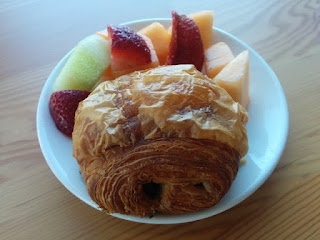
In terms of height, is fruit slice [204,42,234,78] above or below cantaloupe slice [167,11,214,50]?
below

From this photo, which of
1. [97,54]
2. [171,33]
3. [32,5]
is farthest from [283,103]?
[32,5]

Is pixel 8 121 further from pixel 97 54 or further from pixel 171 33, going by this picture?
pixel 171 33

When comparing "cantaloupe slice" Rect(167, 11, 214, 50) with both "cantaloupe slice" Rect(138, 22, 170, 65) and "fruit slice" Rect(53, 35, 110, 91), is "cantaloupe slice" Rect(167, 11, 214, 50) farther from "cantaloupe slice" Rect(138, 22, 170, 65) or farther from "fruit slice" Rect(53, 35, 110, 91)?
Answer: "fruit slice" Rect(53, 35, 110, 91)

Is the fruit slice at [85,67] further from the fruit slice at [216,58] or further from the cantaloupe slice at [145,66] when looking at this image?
the fruit slice at [216,58]

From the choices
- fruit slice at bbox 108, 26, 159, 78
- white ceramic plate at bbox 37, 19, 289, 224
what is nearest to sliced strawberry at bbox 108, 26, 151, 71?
fruit slice at bbox 108, 26, 159, 78

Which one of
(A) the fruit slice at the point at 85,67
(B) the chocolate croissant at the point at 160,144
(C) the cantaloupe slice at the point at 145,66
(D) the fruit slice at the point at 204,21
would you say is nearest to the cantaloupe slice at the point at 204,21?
(D) the fruit slice at the point at 204,21

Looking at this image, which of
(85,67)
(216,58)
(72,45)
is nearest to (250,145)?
(216,58)
